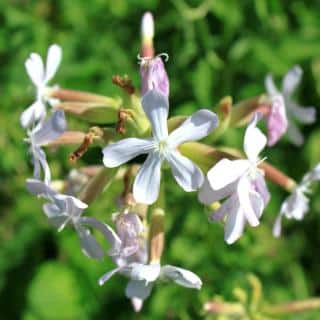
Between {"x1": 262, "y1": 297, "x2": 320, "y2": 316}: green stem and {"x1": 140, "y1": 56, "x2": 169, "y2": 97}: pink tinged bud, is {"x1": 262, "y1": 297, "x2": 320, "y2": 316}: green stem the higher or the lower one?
the lower one

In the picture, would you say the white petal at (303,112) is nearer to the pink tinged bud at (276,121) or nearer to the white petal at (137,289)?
the pink tinged bud at (276,121)

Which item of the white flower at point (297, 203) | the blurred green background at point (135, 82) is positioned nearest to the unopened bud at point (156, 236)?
the white flower at point (297, 203)

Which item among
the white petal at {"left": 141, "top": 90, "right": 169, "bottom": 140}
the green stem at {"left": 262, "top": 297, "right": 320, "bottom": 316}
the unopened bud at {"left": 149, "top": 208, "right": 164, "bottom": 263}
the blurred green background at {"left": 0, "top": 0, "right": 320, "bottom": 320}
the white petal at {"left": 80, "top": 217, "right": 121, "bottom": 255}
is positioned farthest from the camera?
the blurred green background at {"left": 0, "top": 0, "right": 320, "bottom": 320}

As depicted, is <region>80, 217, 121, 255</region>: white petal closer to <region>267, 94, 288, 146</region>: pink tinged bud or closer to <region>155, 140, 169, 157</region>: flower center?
<region>155, 140, 169, 157</region>: flower center

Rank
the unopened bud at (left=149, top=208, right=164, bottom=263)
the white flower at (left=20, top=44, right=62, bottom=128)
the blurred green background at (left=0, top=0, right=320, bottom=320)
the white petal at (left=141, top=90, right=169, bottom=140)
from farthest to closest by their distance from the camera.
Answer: the blurred green background at (left=0, top=0, right=320, bottom=320)
the white flower at (left=20, top=44, right=62, bottom=128)
the unopened bud at (left=149, top=208, right=164, bottom=263)
the white petal at (left=141, top=90, right=169, bottom=140)

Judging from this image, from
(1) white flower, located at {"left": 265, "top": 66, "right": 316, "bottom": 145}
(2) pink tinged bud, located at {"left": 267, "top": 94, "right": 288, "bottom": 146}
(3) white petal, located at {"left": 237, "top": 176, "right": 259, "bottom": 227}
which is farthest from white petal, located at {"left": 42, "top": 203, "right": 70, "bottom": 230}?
(1) white flower, located at {"left": 265, "top": 66, "right": 316, "bottom": 145}

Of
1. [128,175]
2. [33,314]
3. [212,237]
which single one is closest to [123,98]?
[128,175]
